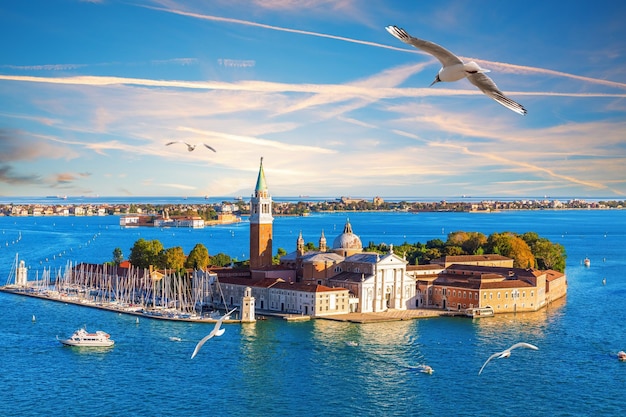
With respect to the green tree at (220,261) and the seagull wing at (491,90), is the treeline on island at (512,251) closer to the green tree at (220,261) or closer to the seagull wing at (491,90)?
the green tree at (220,261)

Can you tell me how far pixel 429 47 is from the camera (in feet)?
10.6

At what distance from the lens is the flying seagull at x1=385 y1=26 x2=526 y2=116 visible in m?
3.13

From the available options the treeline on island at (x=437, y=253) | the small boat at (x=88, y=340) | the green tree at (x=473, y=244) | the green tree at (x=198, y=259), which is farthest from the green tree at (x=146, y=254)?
the green tree at (x=473, y=244)

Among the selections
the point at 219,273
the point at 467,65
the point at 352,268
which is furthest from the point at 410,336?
the point at 467,65

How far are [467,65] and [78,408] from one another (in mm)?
11636

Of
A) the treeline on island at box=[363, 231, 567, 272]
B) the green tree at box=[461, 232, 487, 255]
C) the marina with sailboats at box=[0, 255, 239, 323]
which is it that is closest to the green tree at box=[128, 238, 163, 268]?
the marina with sailboats at box=[0, 255, 239, 323]

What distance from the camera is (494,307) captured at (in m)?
23.4

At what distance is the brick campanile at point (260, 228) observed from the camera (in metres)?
26.2

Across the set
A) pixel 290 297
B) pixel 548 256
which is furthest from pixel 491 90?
pixel 548 256

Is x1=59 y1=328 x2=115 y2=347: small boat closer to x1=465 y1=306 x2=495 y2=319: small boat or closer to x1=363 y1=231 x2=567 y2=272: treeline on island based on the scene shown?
x1=465 y1=306 x2=495 y2=319: small boat

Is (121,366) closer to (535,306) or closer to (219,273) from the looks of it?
(219,273)

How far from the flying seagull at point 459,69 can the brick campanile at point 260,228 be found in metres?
22.8

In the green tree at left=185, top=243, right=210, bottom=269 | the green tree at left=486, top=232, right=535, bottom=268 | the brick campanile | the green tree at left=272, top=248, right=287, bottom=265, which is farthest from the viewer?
the green tree at left=486, top=232, right=535, bottom=268

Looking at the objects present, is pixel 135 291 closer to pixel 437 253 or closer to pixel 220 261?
pixel 220 261
